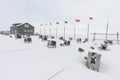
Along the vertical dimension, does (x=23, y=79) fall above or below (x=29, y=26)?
below

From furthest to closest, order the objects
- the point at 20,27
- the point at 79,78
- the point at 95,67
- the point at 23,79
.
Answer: the point at 20,27, the point at 95,67, the point at 79,78, the point at 23,79

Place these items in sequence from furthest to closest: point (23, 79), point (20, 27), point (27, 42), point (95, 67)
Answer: point (20, 27) < point (27, 42) < point (95, 67) < point (23, 79)

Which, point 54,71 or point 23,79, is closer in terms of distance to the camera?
point 23,79

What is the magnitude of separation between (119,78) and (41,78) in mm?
3508

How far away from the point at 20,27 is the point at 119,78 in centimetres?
4129

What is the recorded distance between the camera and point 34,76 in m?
4.27

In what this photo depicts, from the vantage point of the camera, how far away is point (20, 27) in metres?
43.5

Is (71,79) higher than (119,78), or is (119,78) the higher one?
(71,79)

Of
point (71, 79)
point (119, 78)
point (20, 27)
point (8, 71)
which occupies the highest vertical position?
point (20, 27)

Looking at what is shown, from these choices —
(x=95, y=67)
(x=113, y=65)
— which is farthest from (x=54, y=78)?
(x=113, y=65)

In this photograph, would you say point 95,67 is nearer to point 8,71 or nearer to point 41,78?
point 41,78

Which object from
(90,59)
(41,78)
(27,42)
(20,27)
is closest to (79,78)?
(41,78)

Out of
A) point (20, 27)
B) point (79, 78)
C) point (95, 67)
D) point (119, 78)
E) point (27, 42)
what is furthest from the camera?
point (20, 27)

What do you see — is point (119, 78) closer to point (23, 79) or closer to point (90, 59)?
point (90, 59)
